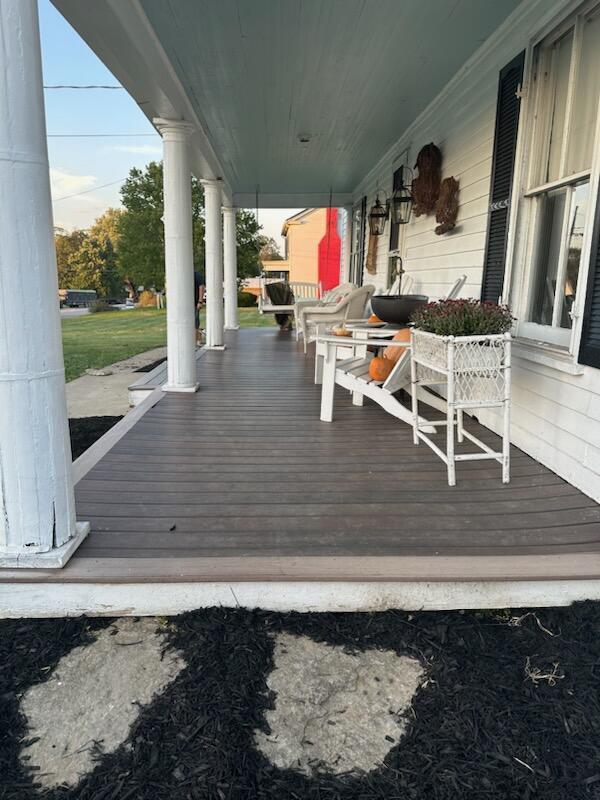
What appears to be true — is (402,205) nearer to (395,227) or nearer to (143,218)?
(395,227)

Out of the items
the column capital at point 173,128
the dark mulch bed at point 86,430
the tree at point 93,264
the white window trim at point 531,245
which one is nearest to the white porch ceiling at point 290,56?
the column capital at point 173,128

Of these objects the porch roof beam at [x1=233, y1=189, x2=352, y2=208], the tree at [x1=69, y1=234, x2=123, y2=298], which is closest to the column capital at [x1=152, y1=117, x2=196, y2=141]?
the porch roof beam at [x1=233, y1=189, x2=352, y2=208]

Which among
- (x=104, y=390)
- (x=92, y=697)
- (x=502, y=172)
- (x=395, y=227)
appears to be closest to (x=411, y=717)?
(x=92, y=697)

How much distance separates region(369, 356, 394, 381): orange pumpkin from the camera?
3.60m

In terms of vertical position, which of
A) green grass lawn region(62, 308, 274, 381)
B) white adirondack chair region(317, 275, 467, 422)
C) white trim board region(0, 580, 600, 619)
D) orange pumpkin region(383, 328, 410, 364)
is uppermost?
orange pumpkin region(383, 328, 410, 364)

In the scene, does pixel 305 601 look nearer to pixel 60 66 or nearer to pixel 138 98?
pixel 138 98

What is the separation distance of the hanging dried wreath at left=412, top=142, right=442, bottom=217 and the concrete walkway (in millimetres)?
3444

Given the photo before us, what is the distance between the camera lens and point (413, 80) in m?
4.24

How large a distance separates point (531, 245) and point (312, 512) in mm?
2108

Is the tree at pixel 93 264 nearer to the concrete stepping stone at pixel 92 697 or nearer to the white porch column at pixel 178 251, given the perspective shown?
the white porch column at pixel 178 251


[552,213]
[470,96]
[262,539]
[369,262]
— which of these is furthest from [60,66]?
[262,539]

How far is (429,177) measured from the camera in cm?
473

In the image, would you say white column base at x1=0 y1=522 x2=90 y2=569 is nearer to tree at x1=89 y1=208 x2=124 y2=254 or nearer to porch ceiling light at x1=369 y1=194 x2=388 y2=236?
porch ceiling light at x1=369 y1=194 x2=388 y2=236

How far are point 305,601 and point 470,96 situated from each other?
3.91 m
